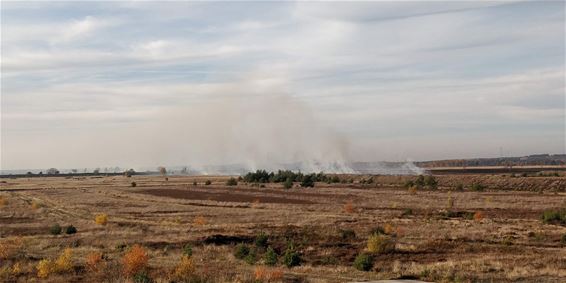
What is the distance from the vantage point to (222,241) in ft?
118

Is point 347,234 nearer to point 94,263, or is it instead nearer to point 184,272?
point 184,272

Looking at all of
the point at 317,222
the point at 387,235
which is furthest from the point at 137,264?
the point at 317,222

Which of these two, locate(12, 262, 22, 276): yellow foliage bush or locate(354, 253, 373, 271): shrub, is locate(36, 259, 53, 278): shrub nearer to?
locate(12, 262, 22, 276): yellow foliage bush

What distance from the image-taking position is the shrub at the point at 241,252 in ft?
101

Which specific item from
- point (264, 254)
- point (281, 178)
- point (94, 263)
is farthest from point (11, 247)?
point (281, 178)

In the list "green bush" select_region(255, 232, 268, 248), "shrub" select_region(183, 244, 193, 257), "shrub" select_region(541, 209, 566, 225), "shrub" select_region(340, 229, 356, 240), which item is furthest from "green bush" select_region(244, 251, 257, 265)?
"shrub" select_region(541, 209, 566, 225)

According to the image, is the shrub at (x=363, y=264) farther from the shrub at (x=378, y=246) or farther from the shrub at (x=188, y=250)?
the shrub at (x=188, y=250)

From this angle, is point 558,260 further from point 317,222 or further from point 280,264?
point 317,222

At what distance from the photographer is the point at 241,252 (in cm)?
3097

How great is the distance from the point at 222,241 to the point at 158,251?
4612 mm

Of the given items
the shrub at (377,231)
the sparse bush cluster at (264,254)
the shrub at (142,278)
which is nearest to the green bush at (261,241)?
the sparse bush cluster at (264,254)

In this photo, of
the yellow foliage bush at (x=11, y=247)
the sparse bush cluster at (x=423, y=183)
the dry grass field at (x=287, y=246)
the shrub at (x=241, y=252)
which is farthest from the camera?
the sparse bush cluster at (x=423, y=183)

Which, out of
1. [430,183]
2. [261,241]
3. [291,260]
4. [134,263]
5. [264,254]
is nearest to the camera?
[134,263]

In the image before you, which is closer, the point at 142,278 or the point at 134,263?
the point at 142,278
